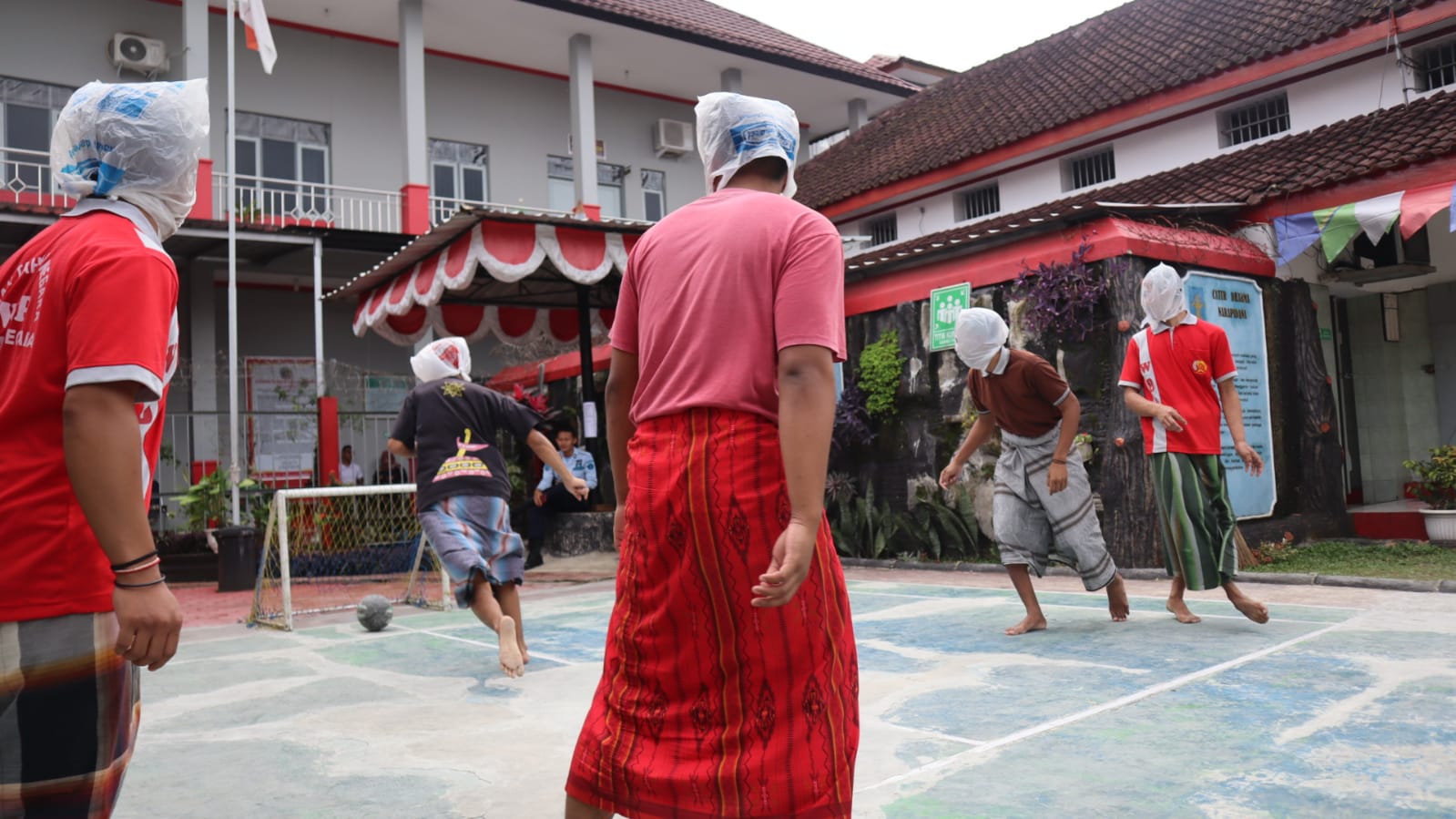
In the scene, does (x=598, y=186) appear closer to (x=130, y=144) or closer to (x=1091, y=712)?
(x=1091, y=712)

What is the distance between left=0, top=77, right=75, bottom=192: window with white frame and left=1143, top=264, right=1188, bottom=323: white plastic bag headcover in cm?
1547

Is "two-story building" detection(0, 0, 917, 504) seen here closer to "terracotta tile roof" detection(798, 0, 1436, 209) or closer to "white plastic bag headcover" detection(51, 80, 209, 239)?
"terracotta tile roof" detection(798, 0, 1436, 209)

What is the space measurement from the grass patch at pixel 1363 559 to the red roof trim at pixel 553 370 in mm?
7910

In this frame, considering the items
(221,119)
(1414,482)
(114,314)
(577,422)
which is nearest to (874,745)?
(114,314)

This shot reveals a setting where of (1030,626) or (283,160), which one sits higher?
(283,160)

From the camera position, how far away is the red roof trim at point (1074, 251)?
830 cm

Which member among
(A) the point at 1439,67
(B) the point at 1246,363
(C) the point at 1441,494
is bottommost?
(C) the point at 1441,494

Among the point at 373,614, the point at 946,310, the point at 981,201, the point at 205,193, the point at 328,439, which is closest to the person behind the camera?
the point at 373,614

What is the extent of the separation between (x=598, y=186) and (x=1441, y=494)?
15330 mm

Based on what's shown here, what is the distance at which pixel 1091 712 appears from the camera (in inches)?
148

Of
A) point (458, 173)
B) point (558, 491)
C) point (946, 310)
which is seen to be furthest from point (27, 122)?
point (946, 310)

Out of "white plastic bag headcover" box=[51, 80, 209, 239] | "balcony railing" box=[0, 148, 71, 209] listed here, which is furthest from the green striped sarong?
"balcony railing" box=[0, 148, 71, 209]

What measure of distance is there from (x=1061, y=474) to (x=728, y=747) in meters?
3.84

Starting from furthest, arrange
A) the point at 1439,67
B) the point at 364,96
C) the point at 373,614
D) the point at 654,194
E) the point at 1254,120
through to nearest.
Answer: the point at 654,194
the point at 364,96
the point at 1254,120
the point at 1439,67
the point at 373,614
